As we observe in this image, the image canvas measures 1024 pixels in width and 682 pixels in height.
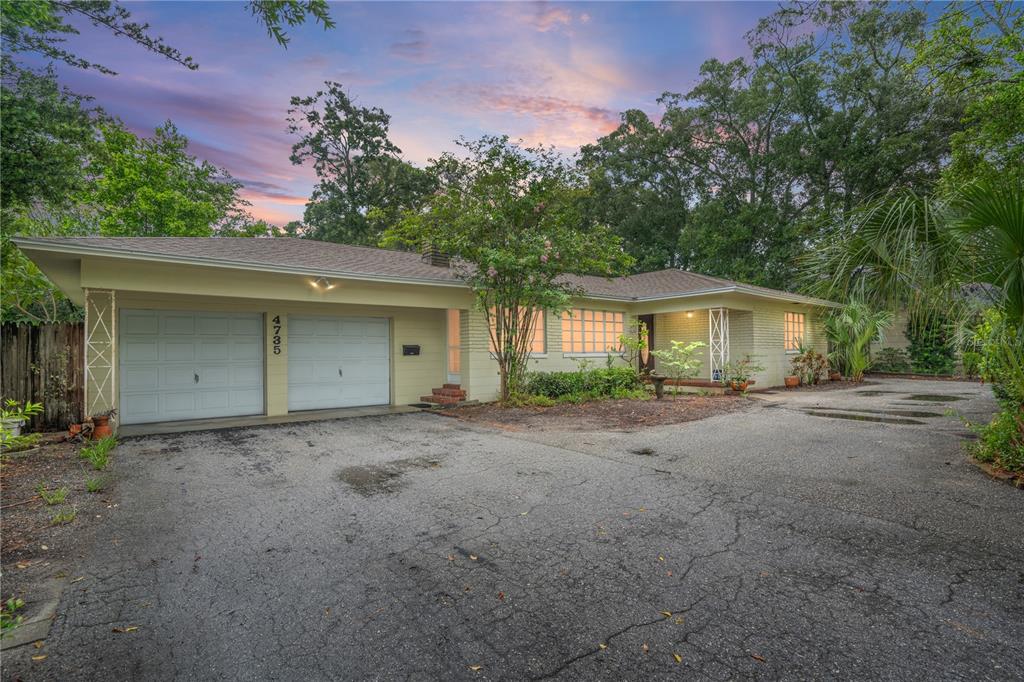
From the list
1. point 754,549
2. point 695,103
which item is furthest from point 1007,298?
point 695,103

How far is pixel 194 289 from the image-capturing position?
773 centimetres

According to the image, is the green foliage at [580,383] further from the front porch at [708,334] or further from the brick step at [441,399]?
the front porch at [708,334]

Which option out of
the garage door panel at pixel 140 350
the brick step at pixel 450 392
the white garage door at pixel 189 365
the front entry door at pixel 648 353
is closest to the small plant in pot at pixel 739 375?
the front entry door at pixel 648 353

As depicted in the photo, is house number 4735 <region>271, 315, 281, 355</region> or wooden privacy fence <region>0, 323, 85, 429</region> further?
house number 4735 <region>271, 315, 281, 355</region>

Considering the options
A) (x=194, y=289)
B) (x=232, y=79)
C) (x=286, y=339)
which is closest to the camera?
(x=232, y=79)

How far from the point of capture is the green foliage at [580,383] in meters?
10.9

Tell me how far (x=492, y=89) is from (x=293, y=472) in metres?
10.1

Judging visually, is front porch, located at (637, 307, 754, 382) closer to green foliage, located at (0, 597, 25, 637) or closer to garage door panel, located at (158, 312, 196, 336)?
garage door panel, located at (158, 312, 196, 336)

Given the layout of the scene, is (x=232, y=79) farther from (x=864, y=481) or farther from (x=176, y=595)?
(x=864, y=481)

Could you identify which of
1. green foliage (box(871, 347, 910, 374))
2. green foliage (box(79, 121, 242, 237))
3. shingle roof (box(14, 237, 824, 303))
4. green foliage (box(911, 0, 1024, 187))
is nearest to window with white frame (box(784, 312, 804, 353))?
shingle roof (box(14, 237, 824, 303))

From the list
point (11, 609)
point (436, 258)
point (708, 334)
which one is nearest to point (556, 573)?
point (11, 609)

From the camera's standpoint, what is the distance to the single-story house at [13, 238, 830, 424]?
736 cm

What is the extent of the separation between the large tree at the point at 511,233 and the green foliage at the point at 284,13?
21.2 feet

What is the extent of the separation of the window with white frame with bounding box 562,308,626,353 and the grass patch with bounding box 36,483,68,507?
1020 cm
